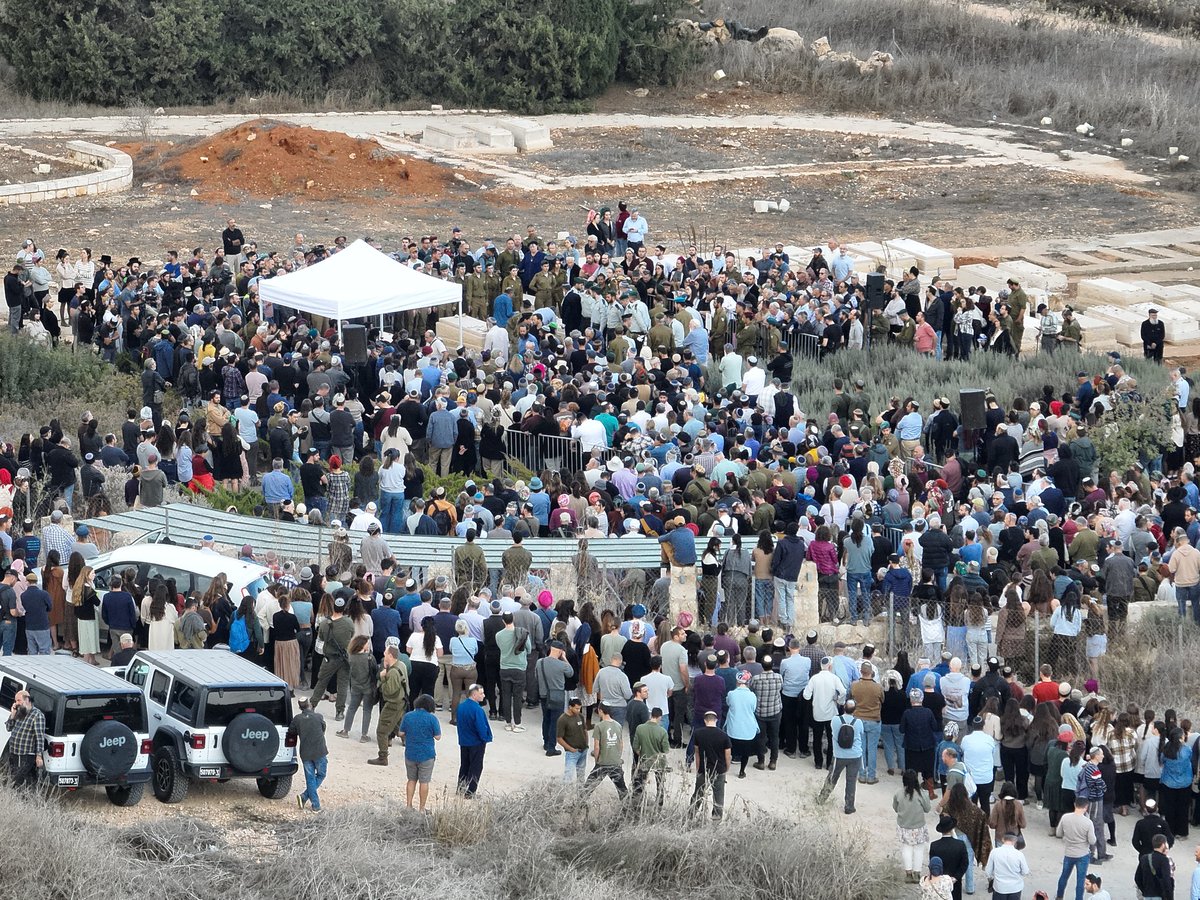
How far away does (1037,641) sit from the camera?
52.8 feet

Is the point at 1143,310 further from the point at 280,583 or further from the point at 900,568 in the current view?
the point at 280,583

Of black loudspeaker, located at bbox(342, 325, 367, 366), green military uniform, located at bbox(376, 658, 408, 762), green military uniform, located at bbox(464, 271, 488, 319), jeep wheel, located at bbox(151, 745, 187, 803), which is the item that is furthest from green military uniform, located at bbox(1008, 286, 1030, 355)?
jeep wheel, located at bbox(151, 745, 187, 803)

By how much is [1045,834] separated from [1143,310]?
57.0 ft

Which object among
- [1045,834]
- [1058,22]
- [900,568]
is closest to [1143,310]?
[900,568]

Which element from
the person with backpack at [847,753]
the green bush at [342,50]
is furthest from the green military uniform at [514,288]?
the green bush at [342,50]

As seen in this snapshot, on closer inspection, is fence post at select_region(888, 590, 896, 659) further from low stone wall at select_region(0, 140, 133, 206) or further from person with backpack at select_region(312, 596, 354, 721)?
low stone wall at select_region(0, 140, 133, 206)

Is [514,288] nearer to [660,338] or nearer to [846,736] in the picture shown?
[660,338]

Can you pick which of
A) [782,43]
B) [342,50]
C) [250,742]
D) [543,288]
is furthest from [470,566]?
[782,43]

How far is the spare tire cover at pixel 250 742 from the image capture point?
43.1ft

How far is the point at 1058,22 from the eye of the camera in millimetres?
61312

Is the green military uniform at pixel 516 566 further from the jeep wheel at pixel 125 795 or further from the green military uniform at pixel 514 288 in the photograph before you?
the green military uniform at pixel 514 288

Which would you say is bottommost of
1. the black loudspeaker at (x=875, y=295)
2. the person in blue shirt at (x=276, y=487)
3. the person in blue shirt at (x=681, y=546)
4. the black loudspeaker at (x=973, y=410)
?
the person in blue shirt at (x=276, y=487)

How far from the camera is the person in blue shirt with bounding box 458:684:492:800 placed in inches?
537

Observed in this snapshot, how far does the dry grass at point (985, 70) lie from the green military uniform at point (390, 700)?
1456 inches
